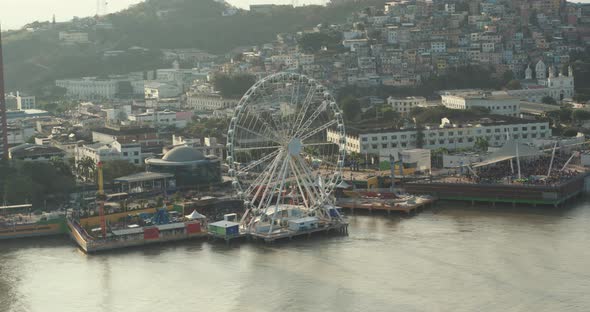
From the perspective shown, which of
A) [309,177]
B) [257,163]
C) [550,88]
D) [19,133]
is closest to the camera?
[257,163]

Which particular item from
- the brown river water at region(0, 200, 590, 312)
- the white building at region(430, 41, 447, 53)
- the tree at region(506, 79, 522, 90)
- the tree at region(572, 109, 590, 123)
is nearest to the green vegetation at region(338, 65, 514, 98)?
the tree at region(506, 79, 522, 90)

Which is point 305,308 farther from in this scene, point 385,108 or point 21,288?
point 385,108

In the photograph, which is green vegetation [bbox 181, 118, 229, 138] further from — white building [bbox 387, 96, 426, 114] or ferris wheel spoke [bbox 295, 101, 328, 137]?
ferris wheel spoke [bbox 295, 101, 328, 137]

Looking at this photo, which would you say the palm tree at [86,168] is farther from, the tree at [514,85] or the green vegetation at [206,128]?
the tree at [514,85]

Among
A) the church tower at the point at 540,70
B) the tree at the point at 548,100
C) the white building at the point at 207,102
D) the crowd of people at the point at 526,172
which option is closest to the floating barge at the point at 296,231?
the crowd of people at the point at 526,172

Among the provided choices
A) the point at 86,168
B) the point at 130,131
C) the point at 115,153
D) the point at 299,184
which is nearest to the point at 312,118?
the point at 299,184

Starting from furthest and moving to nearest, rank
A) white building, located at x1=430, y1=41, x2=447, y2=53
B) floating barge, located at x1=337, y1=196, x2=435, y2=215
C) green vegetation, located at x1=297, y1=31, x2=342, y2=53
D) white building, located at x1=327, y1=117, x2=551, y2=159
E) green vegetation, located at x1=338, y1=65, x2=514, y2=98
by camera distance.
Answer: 1. green vegetation, located at x1=297, y1=31, x2=342, y2=53
2. white building, located at x1=430, y1=41, x2=447, y2=53
3. green vegetation, located at x1=338, y1=65, x2=514, y2=98
4. white building, located at x1=327, y1=117, x2=551, y2=159
5. floating barge, located at x1=337, y1=196, x2=435, y2=215

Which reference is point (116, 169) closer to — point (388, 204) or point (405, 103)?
point (388, 204)
